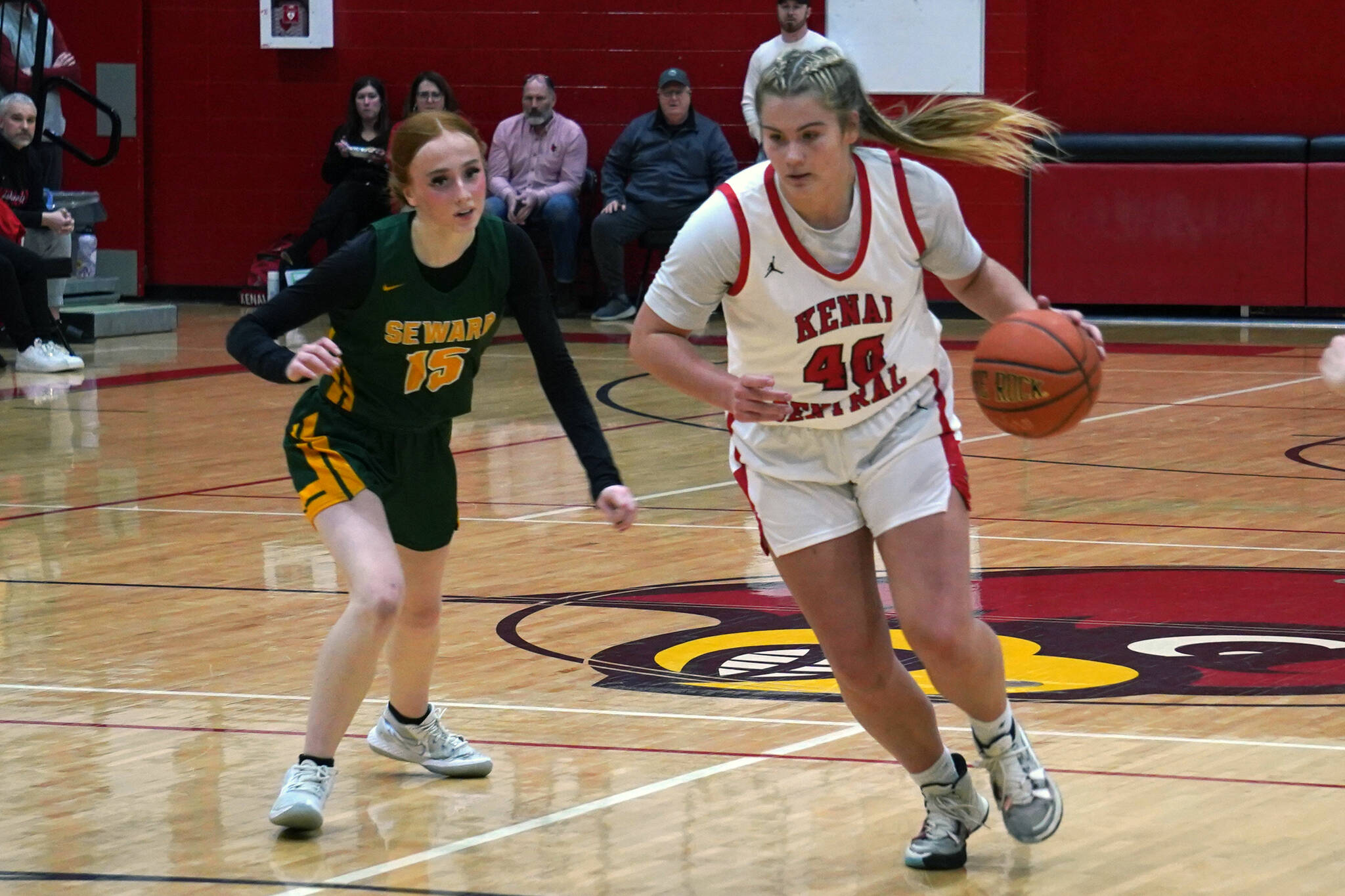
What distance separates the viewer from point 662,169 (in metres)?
13.8

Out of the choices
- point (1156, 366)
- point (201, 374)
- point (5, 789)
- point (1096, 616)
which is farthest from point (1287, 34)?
point (5, 789)

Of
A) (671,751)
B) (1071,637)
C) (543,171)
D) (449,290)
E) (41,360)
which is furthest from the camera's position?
(543,171)

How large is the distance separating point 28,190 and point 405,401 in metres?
9.00

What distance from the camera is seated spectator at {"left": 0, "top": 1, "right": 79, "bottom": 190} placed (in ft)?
42.0

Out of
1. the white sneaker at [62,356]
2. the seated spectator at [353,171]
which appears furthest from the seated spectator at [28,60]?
the seated spectator at [353,171]

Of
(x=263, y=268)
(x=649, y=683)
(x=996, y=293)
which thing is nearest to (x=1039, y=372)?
(x=996, y=293)

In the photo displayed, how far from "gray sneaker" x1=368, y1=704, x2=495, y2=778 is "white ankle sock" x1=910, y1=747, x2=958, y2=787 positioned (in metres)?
0.96

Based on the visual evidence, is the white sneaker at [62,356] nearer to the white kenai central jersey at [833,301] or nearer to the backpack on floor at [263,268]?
the backpack on floor at [263,268]

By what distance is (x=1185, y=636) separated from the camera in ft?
17.0

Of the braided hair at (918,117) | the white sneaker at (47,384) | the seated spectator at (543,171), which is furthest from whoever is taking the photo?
the seated spectator at (543,171)

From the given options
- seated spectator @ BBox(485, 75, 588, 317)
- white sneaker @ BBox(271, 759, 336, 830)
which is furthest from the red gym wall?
white sneaker @ BBox(271, 759, 336, 830)

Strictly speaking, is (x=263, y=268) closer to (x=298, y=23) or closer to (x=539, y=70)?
(x=298, y=23)

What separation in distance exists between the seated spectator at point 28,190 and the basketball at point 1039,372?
9196 mm

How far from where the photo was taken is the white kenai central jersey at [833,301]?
3.44 metres
